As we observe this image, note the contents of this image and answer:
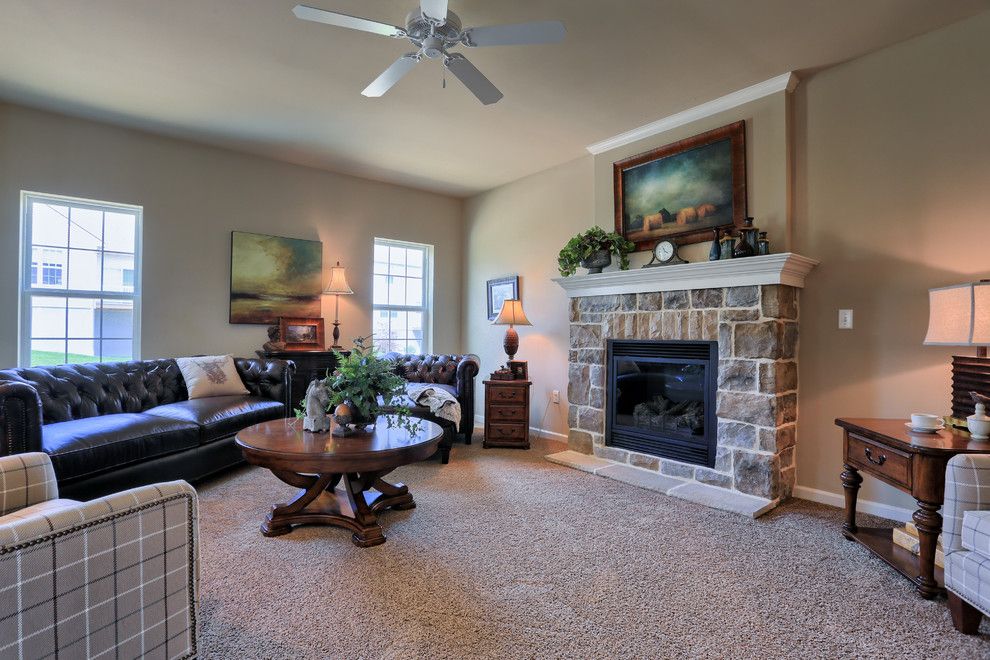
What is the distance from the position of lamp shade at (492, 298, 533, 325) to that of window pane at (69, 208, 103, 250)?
334cm

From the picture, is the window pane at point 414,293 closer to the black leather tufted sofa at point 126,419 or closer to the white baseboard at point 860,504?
the black leather tufted sofa at point 126,419

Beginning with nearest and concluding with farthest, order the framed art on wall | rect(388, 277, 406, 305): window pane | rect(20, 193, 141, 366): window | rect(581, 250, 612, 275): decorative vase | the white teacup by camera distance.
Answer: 1. the white teacup
2. rect(20, 193, 141, 366): window
3. rect(581, 250, 612, 275): decorative vase
4. the framed art on wall
5. rect(388, 277, 406, 305): window pane

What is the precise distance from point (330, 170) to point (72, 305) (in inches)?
97.1

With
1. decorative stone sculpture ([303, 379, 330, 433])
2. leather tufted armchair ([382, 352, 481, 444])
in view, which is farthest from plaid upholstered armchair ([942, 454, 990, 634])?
leather tufted armchair ([382, 352, 481, 444])

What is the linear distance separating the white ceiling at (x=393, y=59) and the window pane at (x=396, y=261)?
4.96 feet

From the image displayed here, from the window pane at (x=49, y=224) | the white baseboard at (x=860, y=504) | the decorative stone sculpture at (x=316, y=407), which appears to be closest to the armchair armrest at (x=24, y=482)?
the decorative stone sculpture at (x=316, y=407)

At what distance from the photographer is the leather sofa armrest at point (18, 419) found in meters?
2.30

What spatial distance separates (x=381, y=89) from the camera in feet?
8.91

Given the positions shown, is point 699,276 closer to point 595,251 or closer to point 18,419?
point 595,251

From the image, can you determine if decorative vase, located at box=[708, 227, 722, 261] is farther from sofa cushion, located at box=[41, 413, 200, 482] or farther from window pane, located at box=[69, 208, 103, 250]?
window pane, located at box=[69, 208, 103, 250]

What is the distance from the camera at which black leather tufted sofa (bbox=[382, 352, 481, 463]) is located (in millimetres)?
4395

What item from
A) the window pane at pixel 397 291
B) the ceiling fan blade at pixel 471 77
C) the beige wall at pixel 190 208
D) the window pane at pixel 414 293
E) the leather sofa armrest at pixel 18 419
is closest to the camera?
the leather sofa armrest at pixel 18 419

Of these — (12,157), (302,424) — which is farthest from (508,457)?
(12,157)

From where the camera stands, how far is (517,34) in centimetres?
220
